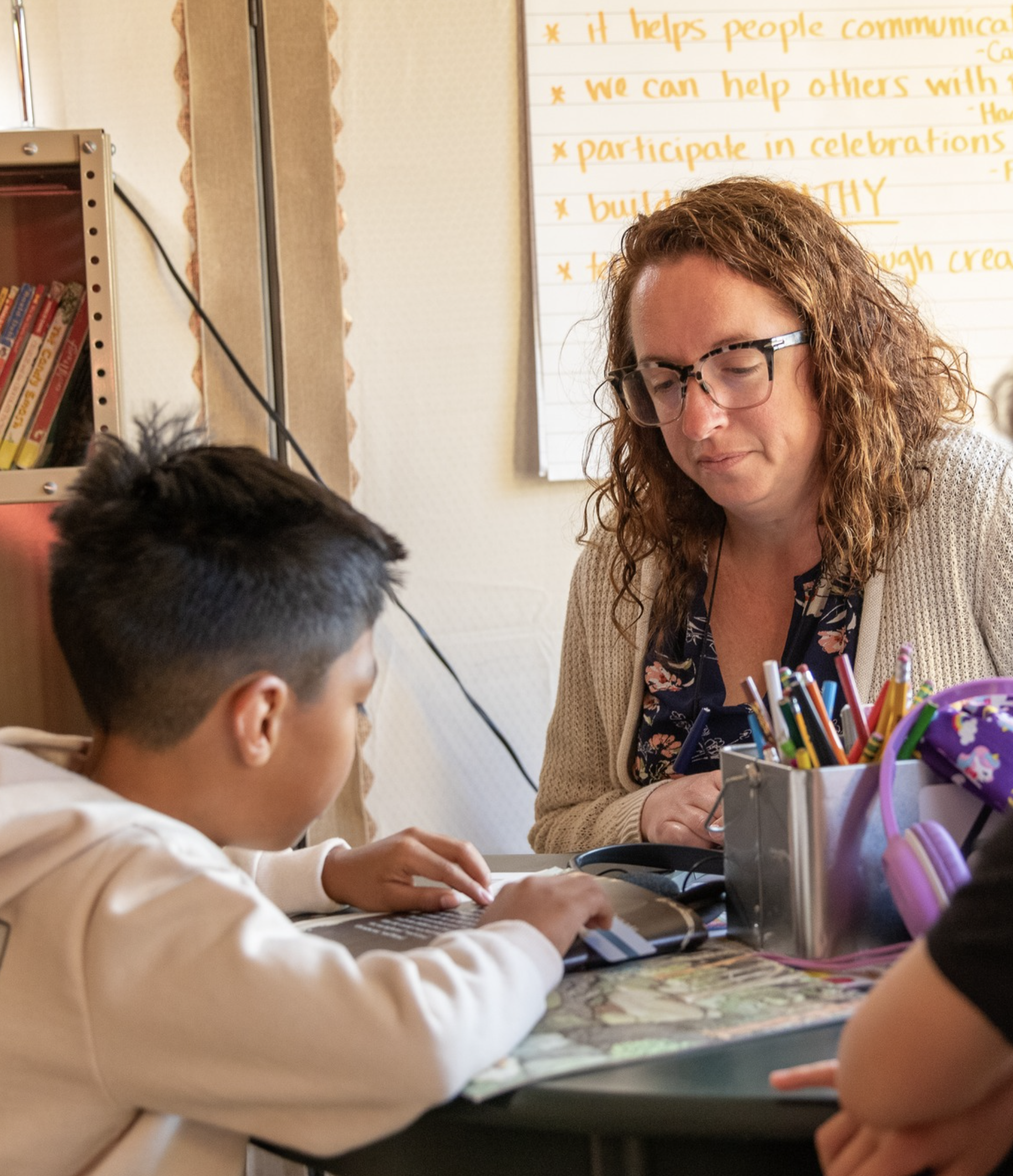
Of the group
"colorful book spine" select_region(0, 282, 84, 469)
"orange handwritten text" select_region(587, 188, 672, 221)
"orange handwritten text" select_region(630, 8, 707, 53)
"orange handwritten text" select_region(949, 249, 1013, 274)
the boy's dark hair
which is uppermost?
"orange handwritten text" select_region(630, 8, 707, 53)

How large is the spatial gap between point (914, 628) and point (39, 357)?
1.28 meters

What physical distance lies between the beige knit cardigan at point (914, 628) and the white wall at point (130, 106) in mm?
A: 829

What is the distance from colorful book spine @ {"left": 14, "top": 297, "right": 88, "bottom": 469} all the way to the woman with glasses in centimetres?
80

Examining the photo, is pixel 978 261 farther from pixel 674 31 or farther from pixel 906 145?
pixel 674 31

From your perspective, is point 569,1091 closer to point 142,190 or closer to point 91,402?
point 91,402

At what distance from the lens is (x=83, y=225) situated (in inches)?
70.9

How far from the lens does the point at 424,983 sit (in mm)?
697

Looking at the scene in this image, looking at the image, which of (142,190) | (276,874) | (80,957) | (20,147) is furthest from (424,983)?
(142,190)

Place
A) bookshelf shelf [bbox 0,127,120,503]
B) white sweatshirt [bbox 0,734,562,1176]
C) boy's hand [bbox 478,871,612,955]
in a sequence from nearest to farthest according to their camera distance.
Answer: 1. white sweatshirt [bbox 0,734,562,1176]
2. boy's hand [bbox 478,871,612,955]
3. bookshelf shelf [bbox 0,127,120,503]

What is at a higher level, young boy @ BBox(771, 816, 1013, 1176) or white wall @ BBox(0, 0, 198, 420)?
white wall @ BBox(0, 0, 198, 420)

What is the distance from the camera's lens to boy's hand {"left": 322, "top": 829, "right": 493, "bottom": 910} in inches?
39.4

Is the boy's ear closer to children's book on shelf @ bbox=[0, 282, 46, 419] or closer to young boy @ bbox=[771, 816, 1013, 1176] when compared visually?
young boy @ bbox=[771, 816, 1013, 1176]

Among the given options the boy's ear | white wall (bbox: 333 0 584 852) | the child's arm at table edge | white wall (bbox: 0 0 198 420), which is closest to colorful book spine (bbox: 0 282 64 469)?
white wall (bbox: 0 0 198 420)

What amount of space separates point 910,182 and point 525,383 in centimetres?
74
